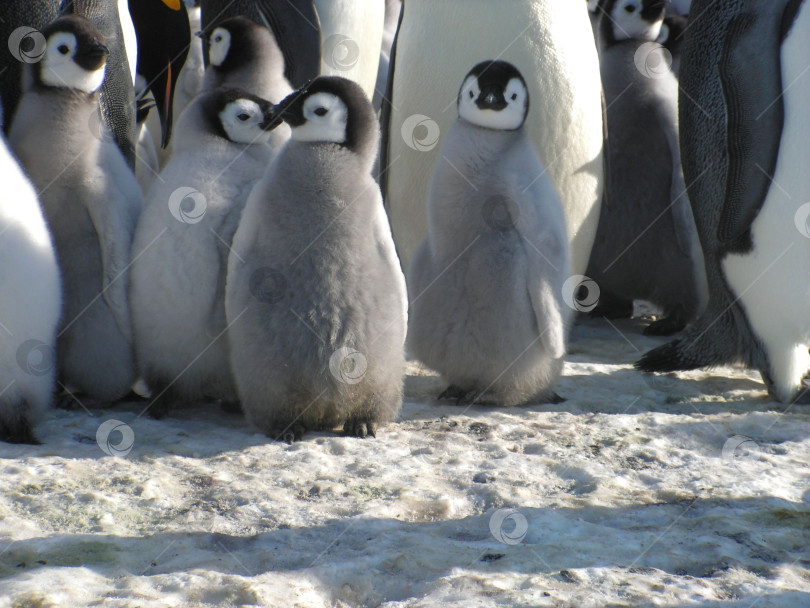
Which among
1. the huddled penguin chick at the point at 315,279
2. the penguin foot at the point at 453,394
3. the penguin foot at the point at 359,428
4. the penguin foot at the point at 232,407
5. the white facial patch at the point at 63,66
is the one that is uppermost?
the white facial patch at the point at 63,66

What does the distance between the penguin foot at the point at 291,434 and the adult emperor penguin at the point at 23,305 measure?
57cm

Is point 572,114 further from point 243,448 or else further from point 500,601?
point 500,601

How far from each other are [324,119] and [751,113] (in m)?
1.33

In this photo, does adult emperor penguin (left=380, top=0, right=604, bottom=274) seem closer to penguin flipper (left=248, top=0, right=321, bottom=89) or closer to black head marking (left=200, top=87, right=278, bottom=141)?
penguin flipper (left=248, top=0, right=321, bottom=89)

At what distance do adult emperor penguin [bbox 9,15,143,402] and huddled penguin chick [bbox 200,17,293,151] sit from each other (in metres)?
0.63

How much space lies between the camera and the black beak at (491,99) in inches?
110

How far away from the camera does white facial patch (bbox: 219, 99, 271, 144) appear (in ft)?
8.73

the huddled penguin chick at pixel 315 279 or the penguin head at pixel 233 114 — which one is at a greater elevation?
the penguin head at pixel 233 114

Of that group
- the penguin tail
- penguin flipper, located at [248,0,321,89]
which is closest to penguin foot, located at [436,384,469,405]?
the penguin tail

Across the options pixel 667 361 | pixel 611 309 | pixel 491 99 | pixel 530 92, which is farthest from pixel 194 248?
pixel 611 309

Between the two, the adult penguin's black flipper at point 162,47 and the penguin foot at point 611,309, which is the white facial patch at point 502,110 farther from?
the adult penguin's black flipper at point 162,47

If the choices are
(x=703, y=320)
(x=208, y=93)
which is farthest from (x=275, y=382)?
(x=703, y=320)

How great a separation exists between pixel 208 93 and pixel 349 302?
76 cm

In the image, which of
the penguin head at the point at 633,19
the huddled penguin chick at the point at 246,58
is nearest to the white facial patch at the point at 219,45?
the huddled penguin chick at the point at 246,58
